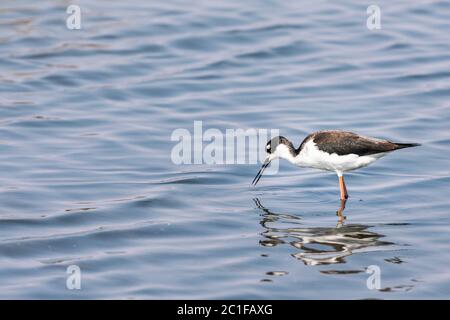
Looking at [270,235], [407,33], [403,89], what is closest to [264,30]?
[407,33]

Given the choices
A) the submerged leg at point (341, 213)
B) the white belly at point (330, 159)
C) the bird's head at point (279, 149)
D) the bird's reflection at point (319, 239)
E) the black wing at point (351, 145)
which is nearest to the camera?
the bird's reflection at point (319, 239)

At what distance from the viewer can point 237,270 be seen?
12906 millimetres

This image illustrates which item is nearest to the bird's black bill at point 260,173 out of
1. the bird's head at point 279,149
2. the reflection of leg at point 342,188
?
the bird's head at point 279,149

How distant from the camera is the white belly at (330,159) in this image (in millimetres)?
15781

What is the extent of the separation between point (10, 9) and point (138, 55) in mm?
4378

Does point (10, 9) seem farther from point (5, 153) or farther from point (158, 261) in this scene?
point (158, 261)

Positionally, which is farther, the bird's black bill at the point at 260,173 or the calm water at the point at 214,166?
the bird's black bill at the point at 260,173

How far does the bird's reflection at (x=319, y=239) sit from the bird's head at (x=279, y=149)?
1508 millimetres

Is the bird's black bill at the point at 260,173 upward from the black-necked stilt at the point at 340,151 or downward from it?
downward

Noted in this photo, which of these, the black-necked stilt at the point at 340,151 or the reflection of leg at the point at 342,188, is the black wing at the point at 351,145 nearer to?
the black-necked stilt at the point at 340,151

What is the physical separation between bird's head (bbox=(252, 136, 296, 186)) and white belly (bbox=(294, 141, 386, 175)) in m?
0.17

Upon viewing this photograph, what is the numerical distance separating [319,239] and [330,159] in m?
2.19

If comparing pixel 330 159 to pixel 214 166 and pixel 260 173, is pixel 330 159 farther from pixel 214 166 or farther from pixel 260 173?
pixel 214 166

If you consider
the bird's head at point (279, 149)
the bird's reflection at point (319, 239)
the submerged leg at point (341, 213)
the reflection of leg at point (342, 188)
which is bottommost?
the bird's reflection at point (319, 239)
